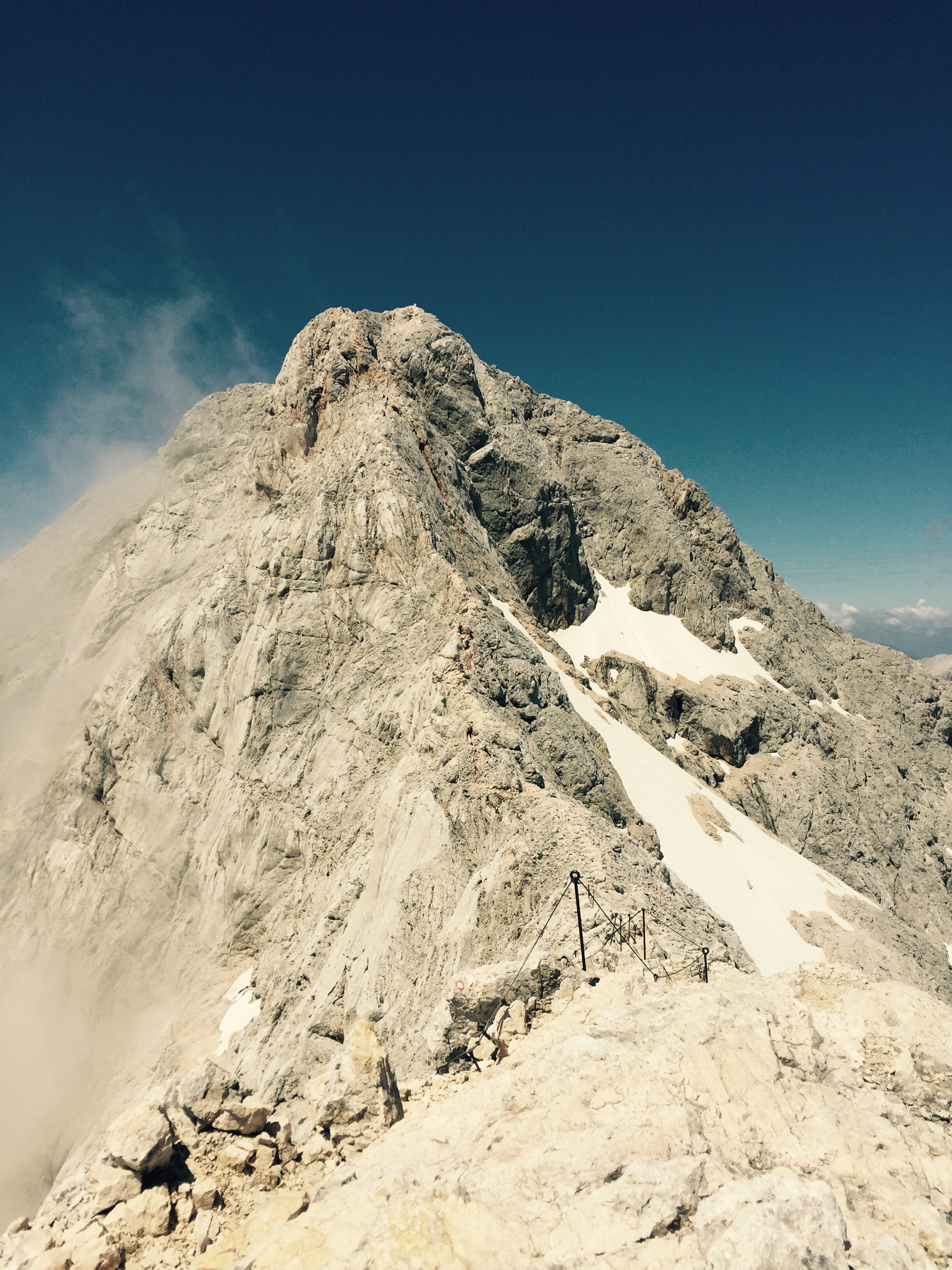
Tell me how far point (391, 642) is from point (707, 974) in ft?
66.0

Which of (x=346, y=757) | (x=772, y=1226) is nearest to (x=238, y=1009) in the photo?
(x=346, y=757)

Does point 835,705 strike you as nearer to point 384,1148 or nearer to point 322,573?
point 322,573

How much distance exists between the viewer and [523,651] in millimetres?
29875

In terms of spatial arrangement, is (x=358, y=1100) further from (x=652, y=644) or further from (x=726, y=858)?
(x=652, y=644)

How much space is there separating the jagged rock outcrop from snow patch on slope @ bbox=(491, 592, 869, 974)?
1777 millimetres

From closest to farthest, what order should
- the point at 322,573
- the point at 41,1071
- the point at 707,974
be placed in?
1. the point at 707,974
2. the point at 41,1071
3. the point at 322,573

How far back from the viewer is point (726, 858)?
117 feet

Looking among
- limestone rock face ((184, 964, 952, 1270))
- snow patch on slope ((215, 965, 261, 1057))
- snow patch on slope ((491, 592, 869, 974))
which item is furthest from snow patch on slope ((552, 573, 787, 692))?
limestone rock face ((184, 964, 952, 1270))

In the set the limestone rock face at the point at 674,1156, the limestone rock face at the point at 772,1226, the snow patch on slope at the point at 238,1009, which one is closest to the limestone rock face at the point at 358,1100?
the limestone rock face at the point at 674,1156

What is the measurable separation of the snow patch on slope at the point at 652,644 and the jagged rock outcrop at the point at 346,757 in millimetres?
A: 1430

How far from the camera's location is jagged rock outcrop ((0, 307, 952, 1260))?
61.2 feet

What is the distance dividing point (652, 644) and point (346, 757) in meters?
43.1

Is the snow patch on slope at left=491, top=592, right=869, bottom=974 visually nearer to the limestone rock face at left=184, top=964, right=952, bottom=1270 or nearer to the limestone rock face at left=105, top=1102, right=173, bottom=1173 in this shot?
the limestone rock face at left=184, top=964, right=952, bottom=1270

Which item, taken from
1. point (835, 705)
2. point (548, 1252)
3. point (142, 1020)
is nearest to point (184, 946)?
point (142, 1020)
